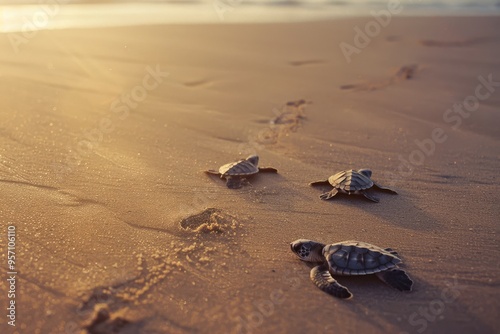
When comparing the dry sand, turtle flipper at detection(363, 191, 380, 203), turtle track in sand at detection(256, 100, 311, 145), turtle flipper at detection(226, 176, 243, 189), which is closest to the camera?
the dry sand

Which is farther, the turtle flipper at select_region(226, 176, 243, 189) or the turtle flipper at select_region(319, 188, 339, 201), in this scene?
the turtle flipper at select_region(226, 176, 243, 189)

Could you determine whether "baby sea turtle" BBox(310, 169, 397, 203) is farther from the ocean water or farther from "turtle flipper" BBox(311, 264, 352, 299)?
the ocean water

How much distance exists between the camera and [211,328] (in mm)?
2617

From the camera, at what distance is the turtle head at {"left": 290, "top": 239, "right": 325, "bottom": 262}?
3.21 m

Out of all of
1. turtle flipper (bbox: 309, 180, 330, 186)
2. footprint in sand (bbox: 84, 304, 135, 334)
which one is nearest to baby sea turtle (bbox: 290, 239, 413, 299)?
footprint in sand (bbox: 84, 304, 135, 334)

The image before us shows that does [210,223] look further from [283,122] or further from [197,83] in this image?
[197,83]

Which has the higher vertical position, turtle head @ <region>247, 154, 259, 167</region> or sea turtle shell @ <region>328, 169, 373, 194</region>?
turtle head @ <region>247, 154, 259, 167</region>

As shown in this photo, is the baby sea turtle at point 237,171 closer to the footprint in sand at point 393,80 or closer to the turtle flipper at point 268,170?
the turtle flipper at point 268,170

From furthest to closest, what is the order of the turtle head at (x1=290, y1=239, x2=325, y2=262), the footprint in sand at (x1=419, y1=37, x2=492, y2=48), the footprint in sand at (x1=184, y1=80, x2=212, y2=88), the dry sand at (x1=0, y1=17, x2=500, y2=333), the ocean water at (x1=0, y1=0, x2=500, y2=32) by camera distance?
the ocean water at (x1=0, y1=0, x2=500, y2=32)
the footprint in sand at (x1=419, y1=37, x2=492, y2=48)
the footprint in sand at (x1=184, y1=80, x2=212, y2=88)
the turtle head at (x1=290, y1=239, x2=325, y2=262)
the dry sand at (x1=0, y1=17, x2=500, y2=333)

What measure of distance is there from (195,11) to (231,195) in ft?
44.4

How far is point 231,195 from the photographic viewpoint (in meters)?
4.20

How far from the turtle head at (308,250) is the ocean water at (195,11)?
34.4 ft

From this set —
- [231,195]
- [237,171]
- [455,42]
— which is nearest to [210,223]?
[231,195]

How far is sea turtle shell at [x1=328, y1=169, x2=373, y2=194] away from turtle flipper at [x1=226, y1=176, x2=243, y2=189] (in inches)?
29.1
